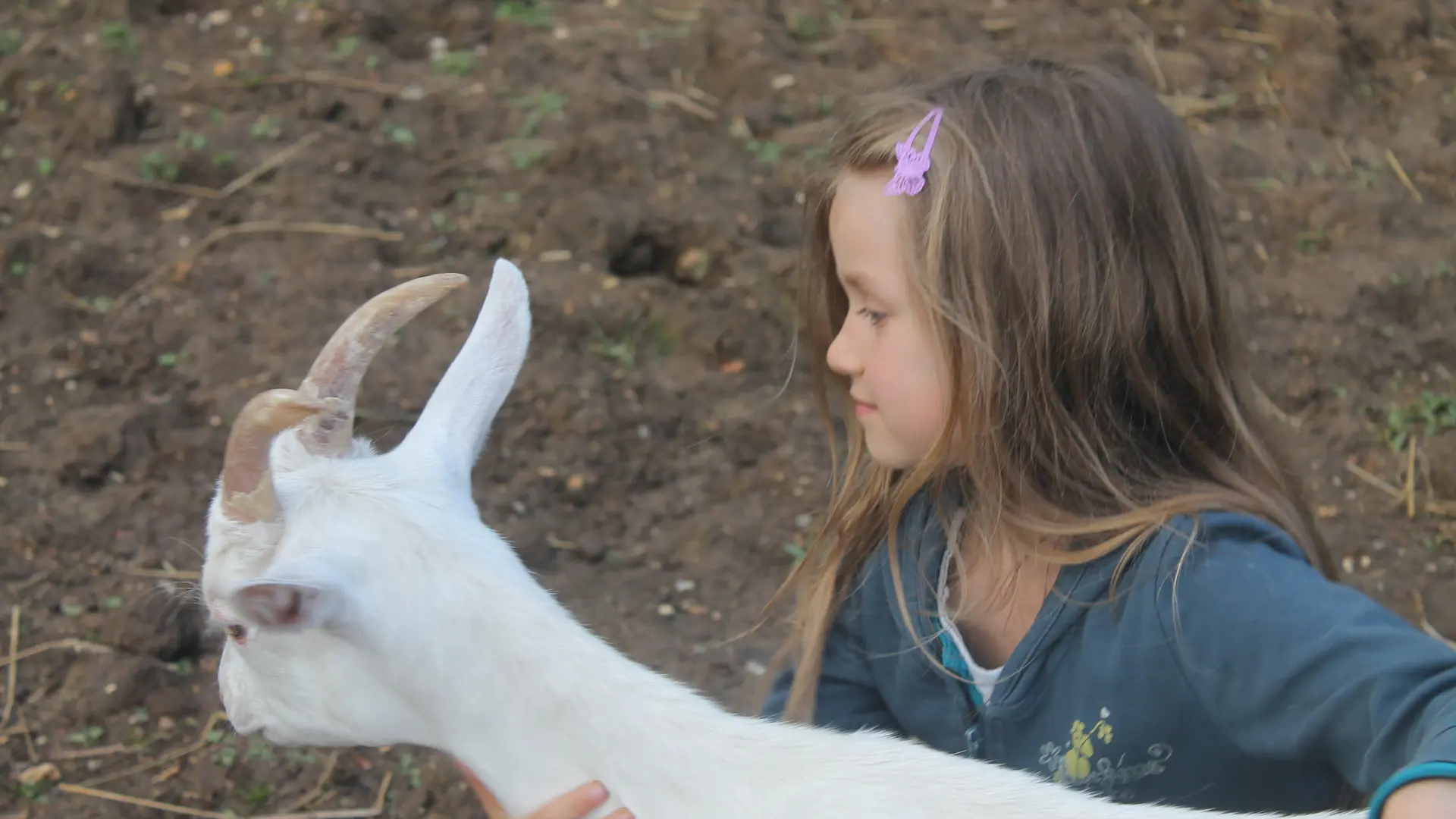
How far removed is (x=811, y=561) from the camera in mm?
2250

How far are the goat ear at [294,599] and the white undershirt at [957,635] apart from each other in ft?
2.77

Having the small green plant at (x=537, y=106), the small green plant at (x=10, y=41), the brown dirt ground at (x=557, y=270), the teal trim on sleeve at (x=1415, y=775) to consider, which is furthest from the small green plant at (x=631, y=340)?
the teal trim on sleeve at (x=1415, y=775)

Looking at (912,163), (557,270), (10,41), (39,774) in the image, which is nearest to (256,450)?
(912,163)

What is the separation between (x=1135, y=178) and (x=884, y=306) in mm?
345

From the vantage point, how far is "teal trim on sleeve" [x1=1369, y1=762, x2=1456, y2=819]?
1.17m

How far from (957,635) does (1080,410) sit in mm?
366

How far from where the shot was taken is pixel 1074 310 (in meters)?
1.70

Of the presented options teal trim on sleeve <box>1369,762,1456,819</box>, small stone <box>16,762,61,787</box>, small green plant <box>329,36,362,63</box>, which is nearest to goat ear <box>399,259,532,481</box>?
teal trim on sleeve <box>1369,762,1456,819</box>

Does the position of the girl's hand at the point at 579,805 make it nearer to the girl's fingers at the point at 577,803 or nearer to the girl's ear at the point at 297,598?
the girl's fingers at the point at 577,803

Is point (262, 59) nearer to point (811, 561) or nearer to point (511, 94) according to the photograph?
point (511, 94)

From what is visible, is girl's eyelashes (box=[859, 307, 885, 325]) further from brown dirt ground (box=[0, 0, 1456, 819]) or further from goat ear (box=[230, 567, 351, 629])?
brown dirt ground (box=[0, 0, 1456, 819])

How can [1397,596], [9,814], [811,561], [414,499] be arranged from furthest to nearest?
[1397,596]
[9,814]
[811,561]
[414,499]

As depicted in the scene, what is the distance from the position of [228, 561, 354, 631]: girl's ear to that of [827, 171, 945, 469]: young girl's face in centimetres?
70

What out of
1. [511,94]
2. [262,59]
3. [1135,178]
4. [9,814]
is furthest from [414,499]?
[262,59]
